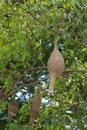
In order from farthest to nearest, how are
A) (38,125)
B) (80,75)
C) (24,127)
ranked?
1. (80,75)
2. (38,125)
3. (24,127)

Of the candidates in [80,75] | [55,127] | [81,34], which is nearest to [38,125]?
[55,127]

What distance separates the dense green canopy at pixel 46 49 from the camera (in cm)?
252

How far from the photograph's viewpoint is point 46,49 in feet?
10.5

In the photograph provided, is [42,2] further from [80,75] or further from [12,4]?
[80,75]

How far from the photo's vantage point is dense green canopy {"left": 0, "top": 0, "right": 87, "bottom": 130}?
8.27 feet

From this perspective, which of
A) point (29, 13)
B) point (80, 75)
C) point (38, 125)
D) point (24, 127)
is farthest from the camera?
point (80, 75)

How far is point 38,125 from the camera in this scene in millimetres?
2887

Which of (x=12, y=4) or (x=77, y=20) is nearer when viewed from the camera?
(x=77, y=20)

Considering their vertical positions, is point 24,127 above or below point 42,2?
below

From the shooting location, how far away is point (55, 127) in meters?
2.74

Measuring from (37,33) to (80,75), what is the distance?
69 cm

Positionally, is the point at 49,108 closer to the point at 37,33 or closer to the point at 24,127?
the point at 24,127

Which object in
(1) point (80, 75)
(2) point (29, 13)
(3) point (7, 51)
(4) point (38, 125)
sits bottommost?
(4) point (38, 125)

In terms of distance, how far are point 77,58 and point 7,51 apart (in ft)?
2.59
